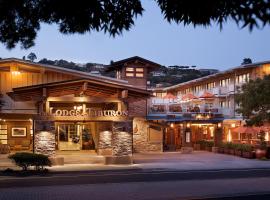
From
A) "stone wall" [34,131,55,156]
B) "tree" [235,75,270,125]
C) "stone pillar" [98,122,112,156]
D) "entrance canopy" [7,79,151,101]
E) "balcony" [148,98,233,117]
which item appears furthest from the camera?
"balcony" [148,98,233,117]

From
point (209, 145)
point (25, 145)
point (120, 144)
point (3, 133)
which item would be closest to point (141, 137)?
point (209, 145)

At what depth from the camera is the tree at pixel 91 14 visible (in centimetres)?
489

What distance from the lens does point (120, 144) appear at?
93.1ft

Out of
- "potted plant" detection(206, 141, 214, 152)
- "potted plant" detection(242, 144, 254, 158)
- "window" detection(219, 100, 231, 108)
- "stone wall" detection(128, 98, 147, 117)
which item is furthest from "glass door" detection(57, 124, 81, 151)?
"window" detection(219, 100, 231, 108)

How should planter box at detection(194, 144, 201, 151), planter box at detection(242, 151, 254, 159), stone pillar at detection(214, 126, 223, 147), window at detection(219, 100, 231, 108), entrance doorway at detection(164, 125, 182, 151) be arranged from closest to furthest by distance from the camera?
1. planter box at detection(242, 151, 254, 159)
2. stone pillar at detection(214, 126, 223, 147)
3. planter box at detection(194, 144, 201, 151)
4. entrance doorway at detection(164, 125, 182, 151)
5. window at detection(219, 100, 231, 108)

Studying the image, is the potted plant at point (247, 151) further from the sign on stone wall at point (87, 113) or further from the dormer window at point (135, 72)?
the sign on stone wall at point (87, 113)

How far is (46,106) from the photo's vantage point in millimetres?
27750

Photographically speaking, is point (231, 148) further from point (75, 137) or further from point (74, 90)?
point (74, 90)

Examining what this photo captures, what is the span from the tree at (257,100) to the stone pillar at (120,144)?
11.5 m

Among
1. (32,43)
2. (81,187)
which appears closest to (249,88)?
(81,187)

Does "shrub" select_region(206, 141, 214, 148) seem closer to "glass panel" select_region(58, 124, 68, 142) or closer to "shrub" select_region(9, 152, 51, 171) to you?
"glass panel" select_region(58, 124, 68, 142)

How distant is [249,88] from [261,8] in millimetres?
32446

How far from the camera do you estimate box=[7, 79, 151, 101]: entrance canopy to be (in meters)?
27.5

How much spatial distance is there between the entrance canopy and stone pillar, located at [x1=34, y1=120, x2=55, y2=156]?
5.22ft
